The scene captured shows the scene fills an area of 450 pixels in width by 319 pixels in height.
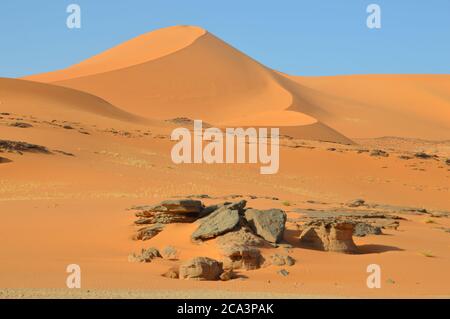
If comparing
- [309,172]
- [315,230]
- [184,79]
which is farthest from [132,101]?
[315,230]

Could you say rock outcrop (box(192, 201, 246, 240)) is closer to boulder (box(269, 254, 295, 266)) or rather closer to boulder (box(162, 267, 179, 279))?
boulder (box(269, 254, 295, 266))

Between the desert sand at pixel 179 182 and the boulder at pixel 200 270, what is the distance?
0.19 m

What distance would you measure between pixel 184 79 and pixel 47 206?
5186 centimetres

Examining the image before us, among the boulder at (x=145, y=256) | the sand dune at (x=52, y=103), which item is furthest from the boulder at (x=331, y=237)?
the sand dune at (x=52, y=103)

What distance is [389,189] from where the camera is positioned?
26.6m

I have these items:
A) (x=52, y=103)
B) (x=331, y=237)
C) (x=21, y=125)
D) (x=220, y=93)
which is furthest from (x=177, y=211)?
(x=220, y=93)

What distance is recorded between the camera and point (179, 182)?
22688mm

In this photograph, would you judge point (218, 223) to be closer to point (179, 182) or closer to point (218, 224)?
point (218, 224)

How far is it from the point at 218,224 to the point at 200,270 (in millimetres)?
2233

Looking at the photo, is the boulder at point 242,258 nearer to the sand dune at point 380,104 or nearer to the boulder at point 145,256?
the boulder at point 145,256

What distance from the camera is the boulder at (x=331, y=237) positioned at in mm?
11500

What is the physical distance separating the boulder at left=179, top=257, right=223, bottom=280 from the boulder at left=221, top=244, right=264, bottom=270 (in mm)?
709

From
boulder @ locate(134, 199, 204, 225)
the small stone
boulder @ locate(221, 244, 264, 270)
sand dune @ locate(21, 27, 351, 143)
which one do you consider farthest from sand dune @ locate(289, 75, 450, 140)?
the small stone
